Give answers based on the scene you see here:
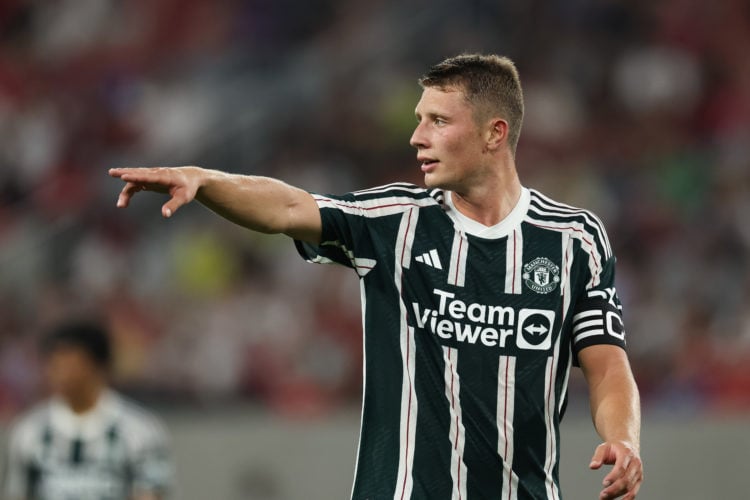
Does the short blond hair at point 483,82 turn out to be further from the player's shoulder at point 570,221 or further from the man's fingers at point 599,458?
the man's fingers at point 599,458

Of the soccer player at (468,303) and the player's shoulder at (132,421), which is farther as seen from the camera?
the player's shoulder at (132,421)

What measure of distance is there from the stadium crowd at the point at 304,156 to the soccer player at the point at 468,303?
5.18m

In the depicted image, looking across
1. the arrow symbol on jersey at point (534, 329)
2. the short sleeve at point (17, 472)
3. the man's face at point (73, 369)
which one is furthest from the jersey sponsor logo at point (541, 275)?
the short sleeve at point (17, 472)

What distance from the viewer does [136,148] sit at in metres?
12.2

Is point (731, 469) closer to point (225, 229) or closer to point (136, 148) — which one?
point (225, 229)

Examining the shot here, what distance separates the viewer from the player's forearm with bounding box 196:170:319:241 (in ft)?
13.6

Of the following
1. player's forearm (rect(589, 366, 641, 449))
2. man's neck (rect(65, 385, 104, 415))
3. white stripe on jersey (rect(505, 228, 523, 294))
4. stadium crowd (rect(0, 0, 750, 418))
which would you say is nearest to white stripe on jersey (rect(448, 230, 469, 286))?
white stripe on jersey (rect(505, 228, 523, 294))

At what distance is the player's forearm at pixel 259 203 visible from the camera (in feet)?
13.6

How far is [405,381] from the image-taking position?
14.6ft

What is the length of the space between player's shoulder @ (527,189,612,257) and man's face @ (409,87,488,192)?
0.27 m

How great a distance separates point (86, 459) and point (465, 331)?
3.79m

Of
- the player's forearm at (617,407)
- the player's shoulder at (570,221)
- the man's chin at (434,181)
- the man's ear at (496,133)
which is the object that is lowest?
the player's forearm at (617,407)

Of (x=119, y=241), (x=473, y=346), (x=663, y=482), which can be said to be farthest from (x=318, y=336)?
(x=473, y=346)

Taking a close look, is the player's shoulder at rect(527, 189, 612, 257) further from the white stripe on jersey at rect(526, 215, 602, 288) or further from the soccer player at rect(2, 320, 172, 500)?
the soccer player at rect(2, 320, 172, 500)
